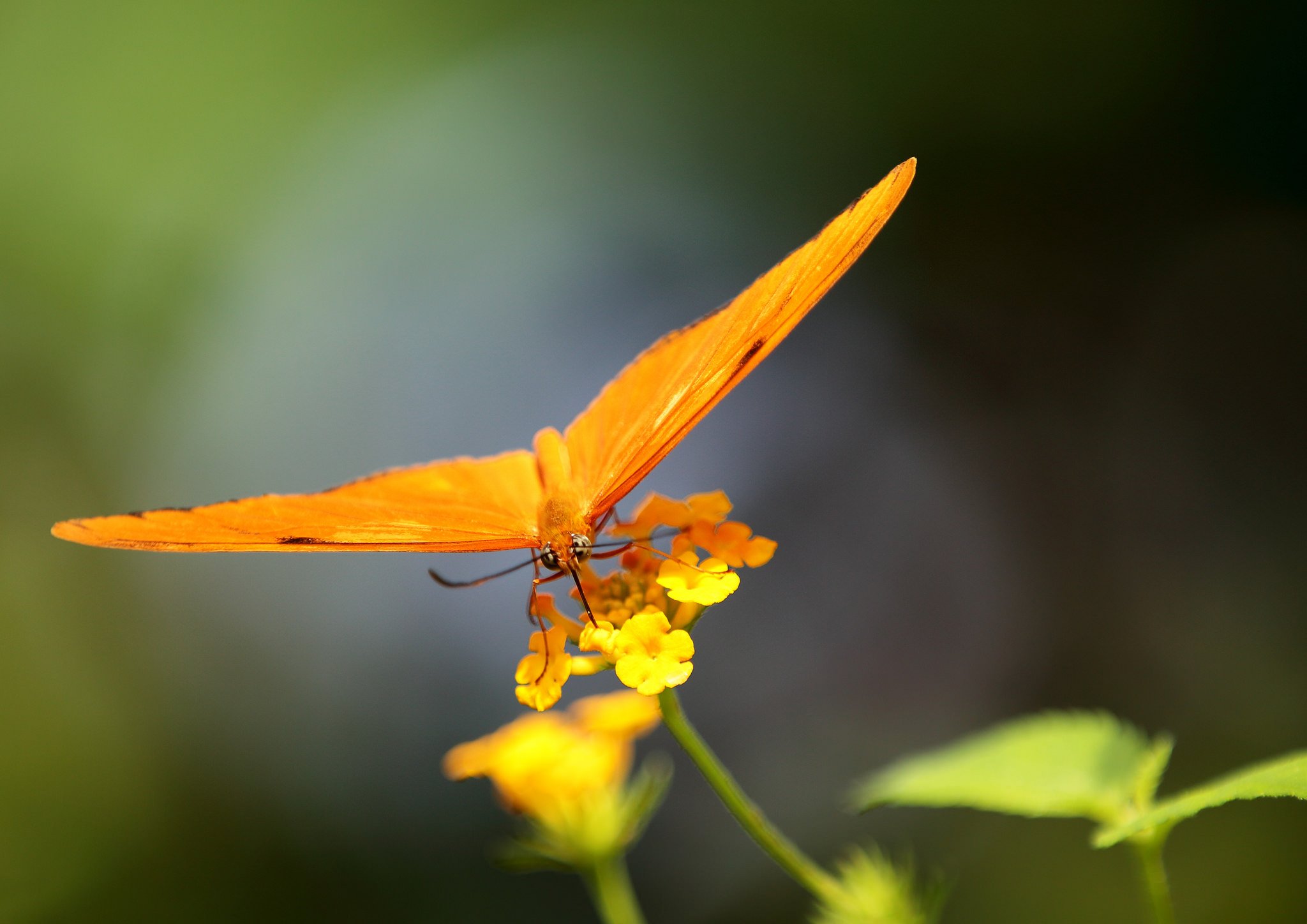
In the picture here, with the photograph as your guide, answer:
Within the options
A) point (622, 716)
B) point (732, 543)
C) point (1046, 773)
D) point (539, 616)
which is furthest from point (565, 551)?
point (1046, 773)

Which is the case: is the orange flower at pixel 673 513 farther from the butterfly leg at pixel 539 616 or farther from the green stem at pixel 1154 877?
the green stem at pixel 1154 877

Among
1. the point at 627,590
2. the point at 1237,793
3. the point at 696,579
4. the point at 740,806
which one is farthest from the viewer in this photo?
the point at 627,590

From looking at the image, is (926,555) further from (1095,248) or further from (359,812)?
(359,812)

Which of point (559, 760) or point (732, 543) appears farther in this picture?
point (559, 760)

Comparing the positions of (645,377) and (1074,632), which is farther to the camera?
(1074,632)

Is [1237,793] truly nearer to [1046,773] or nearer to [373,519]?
[1046,773]

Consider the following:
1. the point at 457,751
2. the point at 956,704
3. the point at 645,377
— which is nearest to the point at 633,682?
the point at 645,377

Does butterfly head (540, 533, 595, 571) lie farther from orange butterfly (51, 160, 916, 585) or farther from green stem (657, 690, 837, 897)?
green stem (657, 690, 837, 897)
